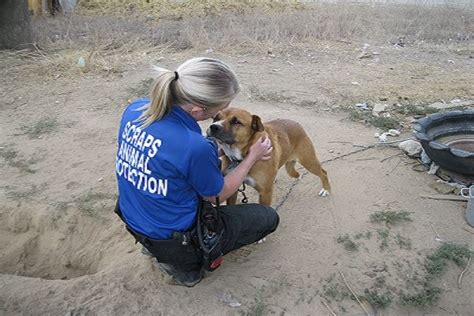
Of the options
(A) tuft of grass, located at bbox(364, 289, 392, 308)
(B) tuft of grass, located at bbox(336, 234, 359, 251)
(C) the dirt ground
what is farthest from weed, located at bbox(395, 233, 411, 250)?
(A) tuft of grass, located at bbox(364, 289, 392, 308)

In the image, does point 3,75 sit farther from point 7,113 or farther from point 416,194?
point 416,194

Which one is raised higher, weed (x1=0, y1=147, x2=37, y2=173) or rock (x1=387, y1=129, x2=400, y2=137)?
rock (x1=387, y1=129, x2=400, y2=137)

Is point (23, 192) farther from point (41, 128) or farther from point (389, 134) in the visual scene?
point (389, 134)

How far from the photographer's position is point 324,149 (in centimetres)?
554

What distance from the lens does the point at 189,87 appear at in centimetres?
278

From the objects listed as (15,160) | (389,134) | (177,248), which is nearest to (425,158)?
(389,134)

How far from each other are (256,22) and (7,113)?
5942 millimetres

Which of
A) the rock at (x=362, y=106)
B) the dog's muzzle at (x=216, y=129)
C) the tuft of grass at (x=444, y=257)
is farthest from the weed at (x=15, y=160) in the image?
the rock at (x=362, y=106)

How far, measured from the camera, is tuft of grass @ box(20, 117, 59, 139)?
593cm

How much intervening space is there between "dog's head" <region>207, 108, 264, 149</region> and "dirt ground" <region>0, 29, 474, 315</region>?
96 cm

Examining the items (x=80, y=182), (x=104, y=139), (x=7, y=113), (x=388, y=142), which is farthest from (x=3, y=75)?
(x=388, y=142)

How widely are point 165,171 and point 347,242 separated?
73.1 inches

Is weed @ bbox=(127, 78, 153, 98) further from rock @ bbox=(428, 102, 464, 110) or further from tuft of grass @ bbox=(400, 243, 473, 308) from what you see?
tuft of grass @ bbox=(400, 243, 473, 308)

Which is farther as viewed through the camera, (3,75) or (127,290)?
(3,75)
